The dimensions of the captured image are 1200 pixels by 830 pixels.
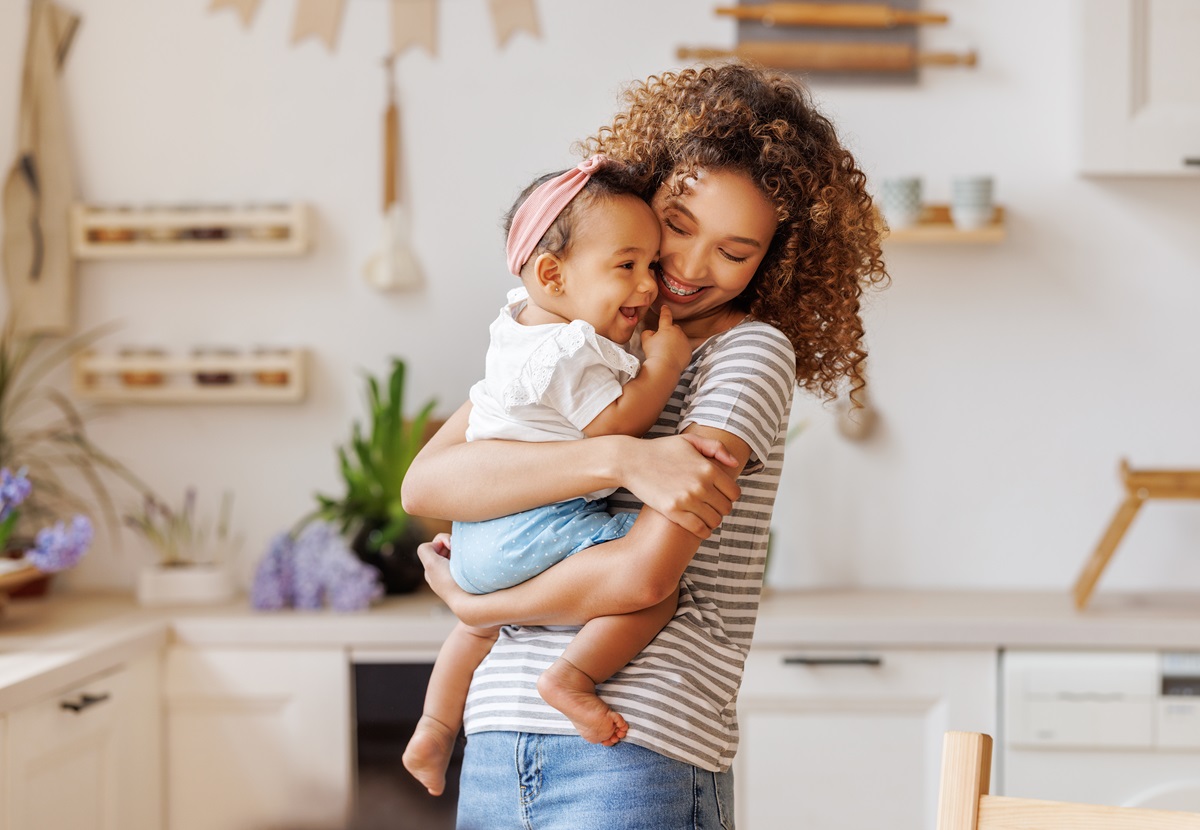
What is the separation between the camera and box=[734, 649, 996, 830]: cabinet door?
2365 mm

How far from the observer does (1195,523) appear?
2807 millimetres

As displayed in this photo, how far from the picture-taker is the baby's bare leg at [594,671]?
103 cm

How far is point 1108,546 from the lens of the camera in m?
2.48

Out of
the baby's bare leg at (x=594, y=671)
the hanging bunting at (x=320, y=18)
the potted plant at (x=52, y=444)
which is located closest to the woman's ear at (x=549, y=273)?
the baby's bare leg at (x=594, y=671)

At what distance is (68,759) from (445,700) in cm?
121

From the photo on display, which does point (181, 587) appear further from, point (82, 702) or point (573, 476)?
point (573, 476)

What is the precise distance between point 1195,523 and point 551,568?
2241 millimetres

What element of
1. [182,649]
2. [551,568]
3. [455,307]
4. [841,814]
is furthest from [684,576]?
[455,307]

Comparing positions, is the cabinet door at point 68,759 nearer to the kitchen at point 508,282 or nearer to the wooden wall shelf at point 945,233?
the kitchen at point 508,282

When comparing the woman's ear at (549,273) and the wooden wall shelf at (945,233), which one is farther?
the wooden wall shelf at (945,233)

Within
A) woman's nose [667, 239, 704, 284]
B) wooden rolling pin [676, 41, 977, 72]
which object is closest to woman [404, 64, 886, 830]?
woman's nose [667, 239, 704, 284]

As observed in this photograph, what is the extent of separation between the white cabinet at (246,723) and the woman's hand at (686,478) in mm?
1524

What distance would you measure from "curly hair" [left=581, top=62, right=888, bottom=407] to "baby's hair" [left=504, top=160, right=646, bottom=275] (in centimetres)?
2

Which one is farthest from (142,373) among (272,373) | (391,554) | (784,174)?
(784,174)
